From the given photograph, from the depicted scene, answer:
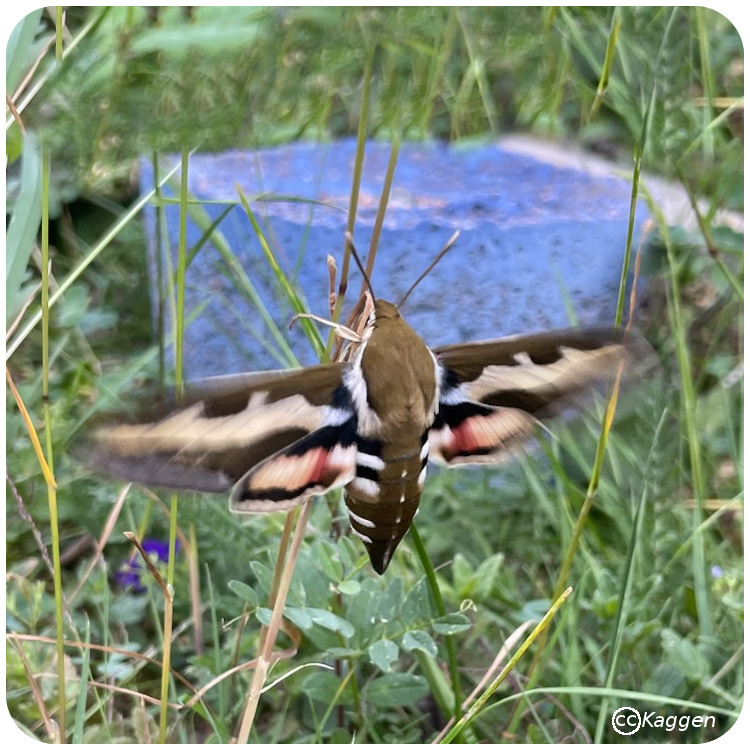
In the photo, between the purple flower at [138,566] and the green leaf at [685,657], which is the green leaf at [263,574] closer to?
the purple flower at [138,566]

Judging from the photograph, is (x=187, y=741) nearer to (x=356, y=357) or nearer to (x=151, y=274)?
(x=356, y=357)

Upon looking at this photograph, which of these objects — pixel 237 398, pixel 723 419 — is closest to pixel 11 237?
pixel 237 398

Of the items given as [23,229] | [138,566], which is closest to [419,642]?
[138,566]

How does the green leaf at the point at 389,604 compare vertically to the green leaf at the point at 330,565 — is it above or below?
below

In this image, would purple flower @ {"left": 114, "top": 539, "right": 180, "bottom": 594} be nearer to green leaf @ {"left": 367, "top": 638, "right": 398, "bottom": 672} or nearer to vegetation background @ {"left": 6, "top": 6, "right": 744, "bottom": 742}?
vegetation background @ {"left": 6, "top": 6, "right": 744, "bottom": 742}

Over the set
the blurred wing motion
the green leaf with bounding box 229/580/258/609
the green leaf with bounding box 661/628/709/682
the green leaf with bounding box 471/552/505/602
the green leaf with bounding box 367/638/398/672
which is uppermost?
the blurred wing motion

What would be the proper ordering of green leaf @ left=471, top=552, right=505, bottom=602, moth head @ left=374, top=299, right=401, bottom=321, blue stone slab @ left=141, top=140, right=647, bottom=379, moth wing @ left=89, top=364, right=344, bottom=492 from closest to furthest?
1. moth wing @ left=89, top=364, right=344, bottom=492
2. moth head @ left=374, top=299, right=401, bottom=321
3. green leaf @ left=471, top=552, right=505, bottom=602
4. blue stone slab @ left=141, top=140, right=647, bottom=379

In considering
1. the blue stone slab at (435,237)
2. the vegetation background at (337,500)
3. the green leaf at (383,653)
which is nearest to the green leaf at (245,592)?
the vegetation background at (337,500)

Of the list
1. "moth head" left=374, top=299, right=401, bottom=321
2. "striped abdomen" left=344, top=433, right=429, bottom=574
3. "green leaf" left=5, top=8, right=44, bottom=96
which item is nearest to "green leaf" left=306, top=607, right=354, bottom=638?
"striped abdomen" left=344, top=433, right=429, bottom=574
